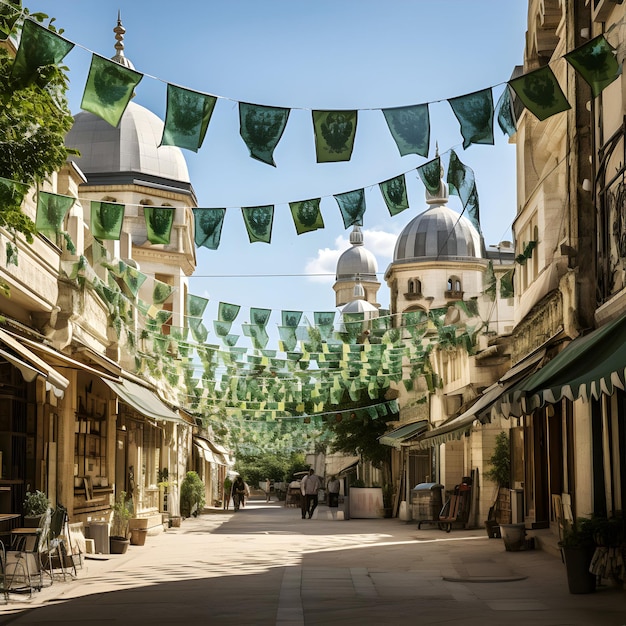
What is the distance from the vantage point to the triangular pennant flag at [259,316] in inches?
1024

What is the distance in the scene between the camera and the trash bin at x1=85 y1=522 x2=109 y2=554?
62.7 feet

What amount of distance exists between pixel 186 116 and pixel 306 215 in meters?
3.53

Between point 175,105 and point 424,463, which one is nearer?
point 175,105

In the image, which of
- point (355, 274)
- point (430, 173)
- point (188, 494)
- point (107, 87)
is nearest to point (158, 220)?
point (430, 173)

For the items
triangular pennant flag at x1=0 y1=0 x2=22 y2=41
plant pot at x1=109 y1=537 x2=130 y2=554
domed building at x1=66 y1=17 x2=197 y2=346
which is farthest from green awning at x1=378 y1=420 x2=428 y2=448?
triangular pennant flag at x1=0 y1=0 x2=22 y2=41

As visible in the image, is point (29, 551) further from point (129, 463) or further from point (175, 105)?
point (129, 463)

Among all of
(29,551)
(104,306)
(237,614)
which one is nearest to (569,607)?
(237,614)

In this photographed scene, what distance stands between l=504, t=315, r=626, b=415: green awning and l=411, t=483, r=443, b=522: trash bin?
1608 centimetres

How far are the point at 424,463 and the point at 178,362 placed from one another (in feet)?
29.2

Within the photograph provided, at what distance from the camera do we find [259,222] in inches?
597

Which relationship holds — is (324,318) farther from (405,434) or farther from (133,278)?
(405,434)

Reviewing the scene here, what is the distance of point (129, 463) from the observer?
26.4 meters

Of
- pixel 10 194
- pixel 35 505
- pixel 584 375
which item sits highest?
pixel 10 194

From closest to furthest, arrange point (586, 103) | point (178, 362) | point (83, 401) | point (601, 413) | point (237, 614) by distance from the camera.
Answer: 1. point (237, 614)
2. point (601, 413)
3. point (586, 103)
4. point (83, 401)
5. point (178, 362)
